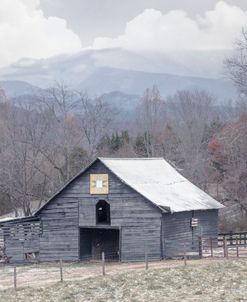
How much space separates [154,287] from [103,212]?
1554 cm

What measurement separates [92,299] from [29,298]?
2.41 m

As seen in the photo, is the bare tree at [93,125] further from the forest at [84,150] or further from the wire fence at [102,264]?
the wire fence at [102,264]

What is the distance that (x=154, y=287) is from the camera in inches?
1101

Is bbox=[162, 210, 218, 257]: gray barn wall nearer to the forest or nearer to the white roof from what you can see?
the white roof

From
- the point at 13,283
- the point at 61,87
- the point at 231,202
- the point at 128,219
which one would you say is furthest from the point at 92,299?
the point at 61,87

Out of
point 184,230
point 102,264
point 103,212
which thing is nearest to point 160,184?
point 184,230

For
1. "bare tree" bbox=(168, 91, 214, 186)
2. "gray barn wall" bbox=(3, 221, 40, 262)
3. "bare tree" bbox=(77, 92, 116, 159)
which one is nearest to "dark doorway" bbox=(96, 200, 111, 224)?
"gray barn wall" bbox=(3, 221, 40, 262)

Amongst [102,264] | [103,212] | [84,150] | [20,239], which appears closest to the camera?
[102,264]

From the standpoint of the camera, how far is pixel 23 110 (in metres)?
77.4

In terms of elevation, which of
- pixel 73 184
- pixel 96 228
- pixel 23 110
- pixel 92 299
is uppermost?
pixel 23 110

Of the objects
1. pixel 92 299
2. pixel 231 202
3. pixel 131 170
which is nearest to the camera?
pixel 92 299

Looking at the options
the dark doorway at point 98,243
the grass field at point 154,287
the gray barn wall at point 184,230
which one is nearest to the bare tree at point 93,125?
the dark doorway at point 98,243

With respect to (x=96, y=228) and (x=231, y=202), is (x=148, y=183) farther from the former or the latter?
(x=231, y=202)

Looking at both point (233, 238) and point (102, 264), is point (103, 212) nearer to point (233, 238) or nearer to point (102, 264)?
point (233, 238)
